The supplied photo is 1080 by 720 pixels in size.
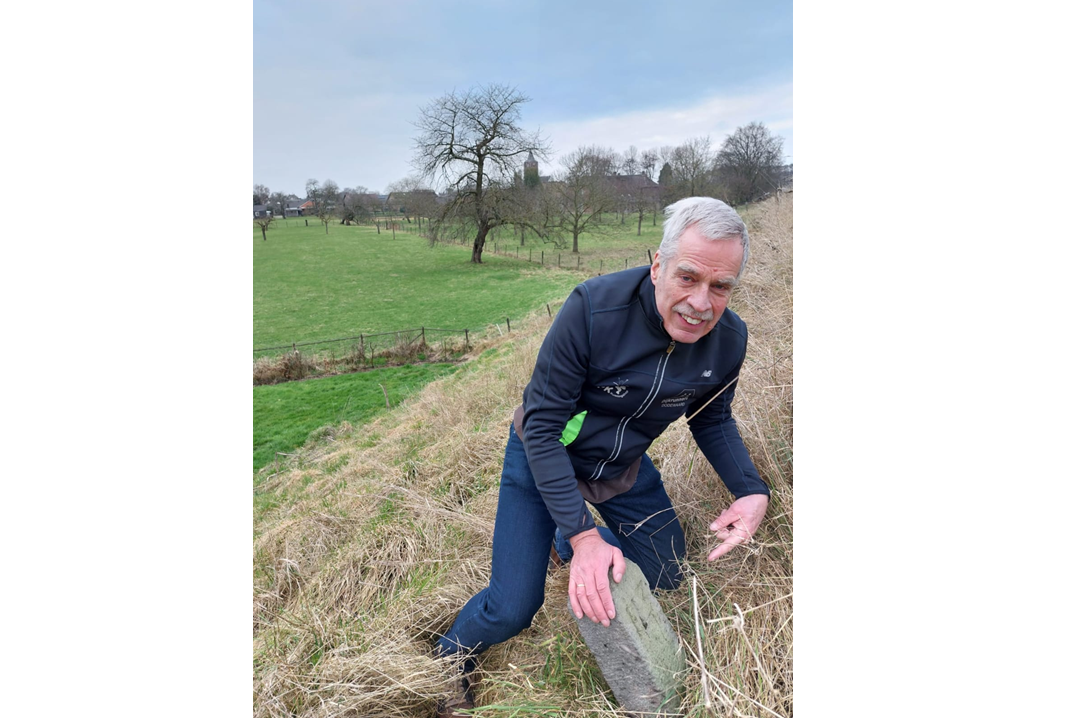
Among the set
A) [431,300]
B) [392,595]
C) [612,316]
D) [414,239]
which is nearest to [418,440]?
[392,595]

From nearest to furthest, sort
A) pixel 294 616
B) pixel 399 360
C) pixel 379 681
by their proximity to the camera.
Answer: pixel 379 681 → pixel 294 616 → pixel 399 360

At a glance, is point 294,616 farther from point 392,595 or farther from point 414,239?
point 414,239

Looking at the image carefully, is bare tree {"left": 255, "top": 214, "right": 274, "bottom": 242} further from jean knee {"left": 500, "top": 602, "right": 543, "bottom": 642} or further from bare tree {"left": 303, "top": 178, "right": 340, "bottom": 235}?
jean knee {"left": 500, "top": 602, "right": 543, "bottom": 642}

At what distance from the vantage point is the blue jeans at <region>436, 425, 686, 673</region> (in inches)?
77.1

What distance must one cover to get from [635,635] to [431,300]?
25.1 meters

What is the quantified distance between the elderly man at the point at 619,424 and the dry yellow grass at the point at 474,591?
0.13 metres

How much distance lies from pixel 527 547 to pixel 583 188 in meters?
37.4

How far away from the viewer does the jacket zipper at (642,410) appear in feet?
5.80

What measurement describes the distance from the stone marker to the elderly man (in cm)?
6

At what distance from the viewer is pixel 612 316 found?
5.65ft

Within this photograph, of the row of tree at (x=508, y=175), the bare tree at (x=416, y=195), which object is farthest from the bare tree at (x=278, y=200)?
the row of tree at (x=508, y=175)

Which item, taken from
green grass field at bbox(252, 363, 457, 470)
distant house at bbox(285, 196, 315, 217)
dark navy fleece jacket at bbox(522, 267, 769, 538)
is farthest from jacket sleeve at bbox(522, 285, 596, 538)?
distant house at bbox(285, 196, 315, 217)

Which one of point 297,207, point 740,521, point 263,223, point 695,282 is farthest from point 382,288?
point 297,207
